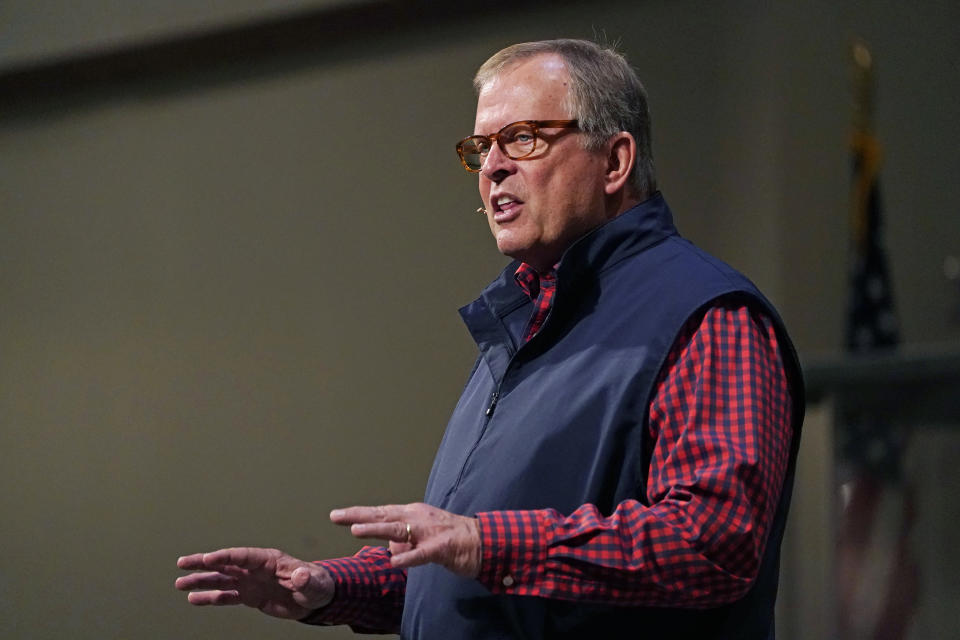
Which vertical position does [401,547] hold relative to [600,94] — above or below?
below

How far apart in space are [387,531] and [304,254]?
2803mm

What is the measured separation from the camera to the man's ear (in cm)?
148

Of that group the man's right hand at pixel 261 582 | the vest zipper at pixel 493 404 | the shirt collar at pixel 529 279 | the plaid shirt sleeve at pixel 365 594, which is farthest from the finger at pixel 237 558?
the shirt collar at pixel 529 279

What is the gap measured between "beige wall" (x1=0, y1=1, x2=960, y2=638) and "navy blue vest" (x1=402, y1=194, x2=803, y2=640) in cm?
168

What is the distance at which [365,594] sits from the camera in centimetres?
151

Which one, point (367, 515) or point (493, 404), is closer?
point (367, 515)

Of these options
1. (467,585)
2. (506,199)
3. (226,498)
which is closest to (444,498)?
(467,585)

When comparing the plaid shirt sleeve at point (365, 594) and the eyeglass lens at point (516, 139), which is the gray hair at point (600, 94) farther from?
the plaid shirt sleeve at point (365, 594)

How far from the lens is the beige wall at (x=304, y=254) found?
117 inches

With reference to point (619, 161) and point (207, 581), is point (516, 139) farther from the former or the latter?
point (207, 581)

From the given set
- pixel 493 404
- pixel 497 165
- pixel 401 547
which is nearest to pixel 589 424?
pixel 493 404

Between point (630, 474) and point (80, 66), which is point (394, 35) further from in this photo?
point (630, 474)

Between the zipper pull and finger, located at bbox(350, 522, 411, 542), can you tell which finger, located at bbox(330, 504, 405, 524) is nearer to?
finger, located at bbox(350, 522, 411, 542)

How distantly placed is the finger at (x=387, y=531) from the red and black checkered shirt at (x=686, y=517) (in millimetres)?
90
